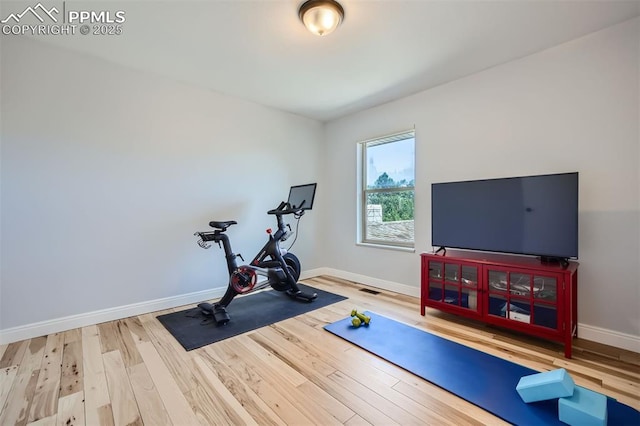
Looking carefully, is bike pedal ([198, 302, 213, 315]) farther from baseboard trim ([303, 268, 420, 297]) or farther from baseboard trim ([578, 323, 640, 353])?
baseboard trim ([578, 323, 640, 353])

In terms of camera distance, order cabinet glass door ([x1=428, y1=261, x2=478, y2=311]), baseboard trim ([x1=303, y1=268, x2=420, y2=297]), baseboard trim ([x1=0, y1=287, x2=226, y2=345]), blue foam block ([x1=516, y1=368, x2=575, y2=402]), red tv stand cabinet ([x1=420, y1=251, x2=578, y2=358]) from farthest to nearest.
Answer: baseboard trim ([x1=303, y1=268, x2=420, y2=297]) < cabinet glass door ([x1=428, y1=261, x2=478, y2=311]) < baseboard trim ([x1=0, y1=287, x2=226, y2=345]) < red tv stand cabinet ([x1=420, y1=251, x2=578, y2=358]) < blue foam block ([x1=516, y1=368, x2=575, y2=402])

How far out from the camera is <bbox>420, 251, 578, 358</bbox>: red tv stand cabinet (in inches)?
82.4

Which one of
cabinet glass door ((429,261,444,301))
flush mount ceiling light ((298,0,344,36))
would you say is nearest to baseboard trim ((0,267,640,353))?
cabinet glass door ((429,261,444,301))

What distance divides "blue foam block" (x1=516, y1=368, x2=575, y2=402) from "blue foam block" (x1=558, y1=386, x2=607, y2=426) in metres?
0.04

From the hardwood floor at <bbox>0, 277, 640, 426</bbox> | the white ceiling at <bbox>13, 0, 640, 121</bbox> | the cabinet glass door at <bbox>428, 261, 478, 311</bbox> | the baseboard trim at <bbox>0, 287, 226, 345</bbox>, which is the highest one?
the white ceiling at <bbox>13, 0, 640, 121</bbox>

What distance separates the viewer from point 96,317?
267cm

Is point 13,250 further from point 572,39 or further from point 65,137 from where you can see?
point 572,39

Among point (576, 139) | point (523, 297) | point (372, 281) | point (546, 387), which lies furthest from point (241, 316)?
point (576, 139)

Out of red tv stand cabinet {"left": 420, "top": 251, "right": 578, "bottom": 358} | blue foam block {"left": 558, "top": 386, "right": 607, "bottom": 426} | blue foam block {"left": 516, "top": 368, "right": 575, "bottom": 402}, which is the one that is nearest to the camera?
blue foam block {"left": 558, "top": 386, "right": 607, "bottom": 426}

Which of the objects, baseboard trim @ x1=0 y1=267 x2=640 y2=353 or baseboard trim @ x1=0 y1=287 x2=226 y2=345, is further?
baseboard trim @ x1=0 y1=287 x2=226 y2=345

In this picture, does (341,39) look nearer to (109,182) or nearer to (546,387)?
(109,182)

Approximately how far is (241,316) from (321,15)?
110 inches

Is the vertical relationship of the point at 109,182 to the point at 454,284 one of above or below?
above

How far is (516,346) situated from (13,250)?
167 inches
